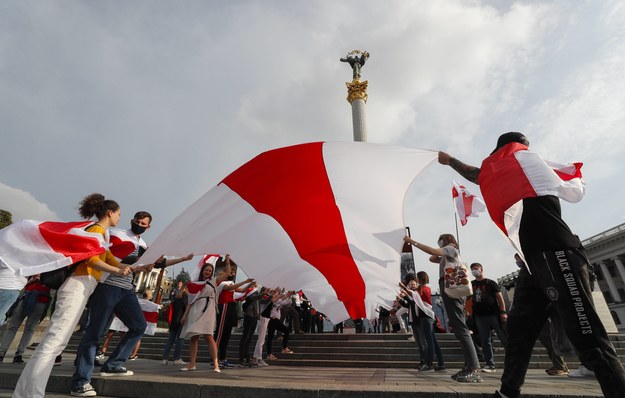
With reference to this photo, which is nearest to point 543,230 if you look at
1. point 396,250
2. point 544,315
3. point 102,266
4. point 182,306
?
point 544,315

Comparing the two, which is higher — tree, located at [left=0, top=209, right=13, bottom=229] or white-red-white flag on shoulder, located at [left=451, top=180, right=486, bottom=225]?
tree, located at [left=0, top=209, right=13, bottom=229]

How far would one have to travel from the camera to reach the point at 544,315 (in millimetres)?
2695

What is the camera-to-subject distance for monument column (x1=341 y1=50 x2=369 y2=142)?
83.7ft

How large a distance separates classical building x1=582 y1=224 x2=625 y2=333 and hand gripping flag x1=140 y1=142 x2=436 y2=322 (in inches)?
2216

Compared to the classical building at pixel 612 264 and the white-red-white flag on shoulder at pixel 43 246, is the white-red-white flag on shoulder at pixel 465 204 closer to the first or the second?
the white-red-white flag on shoulder at pixel 43 246

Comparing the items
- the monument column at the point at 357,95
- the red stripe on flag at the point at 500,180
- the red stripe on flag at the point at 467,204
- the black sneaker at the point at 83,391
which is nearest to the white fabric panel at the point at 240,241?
the black sneaker at the point at 83,391

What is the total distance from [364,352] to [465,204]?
15.7 feet

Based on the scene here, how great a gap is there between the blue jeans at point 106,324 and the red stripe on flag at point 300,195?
187 cm

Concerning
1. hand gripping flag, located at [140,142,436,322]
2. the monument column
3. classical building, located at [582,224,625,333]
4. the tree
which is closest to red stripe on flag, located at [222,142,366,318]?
hand gripping flag, located at [140,142,436,322]

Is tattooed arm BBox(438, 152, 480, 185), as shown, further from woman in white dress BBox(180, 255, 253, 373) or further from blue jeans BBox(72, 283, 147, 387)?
blue jeans BBox(72, 283, 147, 387)

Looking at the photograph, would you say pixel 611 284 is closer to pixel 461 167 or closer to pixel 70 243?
pixel 461 167

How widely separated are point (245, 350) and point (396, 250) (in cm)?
475

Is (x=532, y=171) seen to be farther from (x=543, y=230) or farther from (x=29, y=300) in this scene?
(x=29, y=300)

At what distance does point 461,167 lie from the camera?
354 centimetres
